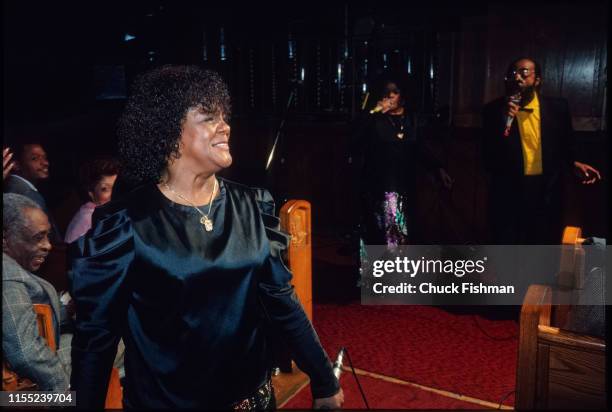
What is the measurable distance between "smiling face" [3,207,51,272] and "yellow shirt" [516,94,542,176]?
12.5 feet

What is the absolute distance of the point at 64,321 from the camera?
296 cm

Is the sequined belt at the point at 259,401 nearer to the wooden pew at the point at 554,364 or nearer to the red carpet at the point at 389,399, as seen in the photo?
the wooden pew at the point at 554,364

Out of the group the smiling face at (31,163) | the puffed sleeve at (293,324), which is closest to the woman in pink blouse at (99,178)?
the smiling face at (31,163)

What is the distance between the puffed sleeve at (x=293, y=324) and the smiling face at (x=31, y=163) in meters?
3.76

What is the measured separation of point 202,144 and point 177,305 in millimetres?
494

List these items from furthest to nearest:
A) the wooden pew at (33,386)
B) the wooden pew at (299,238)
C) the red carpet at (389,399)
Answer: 1. the red carpet at (389,399)
2. the wooden pew at (299,238)
3. the wooden pew at (33,386)

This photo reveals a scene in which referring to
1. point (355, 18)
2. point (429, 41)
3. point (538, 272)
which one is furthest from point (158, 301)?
point (355, 18)

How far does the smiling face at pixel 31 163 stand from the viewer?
4648mm

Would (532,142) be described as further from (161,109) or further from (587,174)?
(161,109)

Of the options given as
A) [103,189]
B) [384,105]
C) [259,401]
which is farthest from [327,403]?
[384,105]

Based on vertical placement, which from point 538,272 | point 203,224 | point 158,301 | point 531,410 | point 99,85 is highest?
point 99,85

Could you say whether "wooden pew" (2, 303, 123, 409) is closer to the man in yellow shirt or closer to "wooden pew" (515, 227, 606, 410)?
"wooden pew" (515, 227, 606, 410)

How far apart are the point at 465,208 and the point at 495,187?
181 centimetres

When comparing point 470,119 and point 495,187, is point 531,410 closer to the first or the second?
point 495,187
